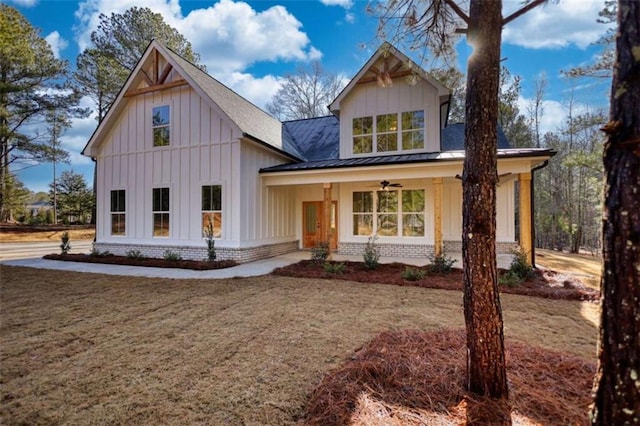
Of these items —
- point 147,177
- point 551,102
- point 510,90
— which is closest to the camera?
point 147,177

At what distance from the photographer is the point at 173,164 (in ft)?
37.6

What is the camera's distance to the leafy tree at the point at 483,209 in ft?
8.14

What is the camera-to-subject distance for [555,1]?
10.7 ft

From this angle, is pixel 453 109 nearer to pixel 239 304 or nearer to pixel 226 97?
pixel 226 97

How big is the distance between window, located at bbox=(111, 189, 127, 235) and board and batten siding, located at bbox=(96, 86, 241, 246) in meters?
0.20

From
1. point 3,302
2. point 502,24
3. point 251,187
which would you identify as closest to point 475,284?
point 502,24

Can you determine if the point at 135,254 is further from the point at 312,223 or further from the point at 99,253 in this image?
the point at 312,223

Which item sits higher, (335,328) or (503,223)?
(503,223)

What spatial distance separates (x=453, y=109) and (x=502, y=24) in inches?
860

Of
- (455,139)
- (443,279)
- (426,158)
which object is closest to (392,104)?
(426,158)

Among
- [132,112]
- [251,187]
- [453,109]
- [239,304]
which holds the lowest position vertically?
[239,304]

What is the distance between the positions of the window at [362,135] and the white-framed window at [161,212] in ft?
24.5

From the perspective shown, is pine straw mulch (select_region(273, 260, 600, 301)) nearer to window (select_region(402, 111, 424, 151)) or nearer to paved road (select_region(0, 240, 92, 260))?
window (select_region(402, 111, 424, 151))

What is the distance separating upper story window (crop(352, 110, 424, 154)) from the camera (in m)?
11.3
